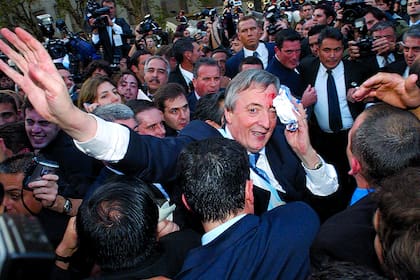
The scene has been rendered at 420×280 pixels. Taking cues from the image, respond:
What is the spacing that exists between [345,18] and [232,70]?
149 cm

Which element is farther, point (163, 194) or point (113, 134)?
point (163, 194)

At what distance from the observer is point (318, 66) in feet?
15.1

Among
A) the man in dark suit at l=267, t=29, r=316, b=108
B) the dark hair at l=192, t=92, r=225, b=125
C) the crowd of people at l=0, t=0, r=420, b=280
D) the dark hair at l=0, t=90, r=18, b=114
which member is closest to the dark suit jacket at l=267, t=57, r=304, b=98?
the man in dark suit at l=267, t=29, r=316, b=108

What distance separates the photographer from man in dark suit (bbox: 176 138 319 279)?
1.53m

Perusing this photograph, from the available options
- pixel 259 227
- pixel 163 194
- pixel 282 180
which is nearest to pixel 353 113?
pixel 282 180

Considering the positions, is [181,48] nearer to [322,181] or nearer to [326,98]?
[326,98]

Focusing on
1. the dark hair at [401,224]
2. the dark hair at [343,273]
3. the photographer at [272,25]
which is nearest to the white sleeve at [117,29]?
the photographer at [272,25]

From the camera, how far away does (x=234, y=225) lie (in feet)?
→ 5.36

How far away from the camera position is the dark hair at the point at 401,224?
Answer: 125 centimetres

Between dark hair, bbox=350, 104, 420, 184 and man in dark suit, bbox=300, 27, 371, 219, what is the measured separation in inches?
90.0

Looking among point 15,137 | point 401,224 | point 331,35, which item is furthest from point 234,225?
point 331,35

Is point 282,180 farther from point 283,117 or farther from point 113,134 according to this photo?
point 113,134

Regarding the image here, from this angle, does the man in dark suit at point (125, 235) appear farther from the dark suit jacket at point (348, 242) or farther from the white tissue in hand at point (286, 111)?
the white tissue in hand at point (286, 111)

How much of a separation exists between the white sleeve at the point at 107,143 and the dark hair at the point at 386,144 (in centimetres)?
99
